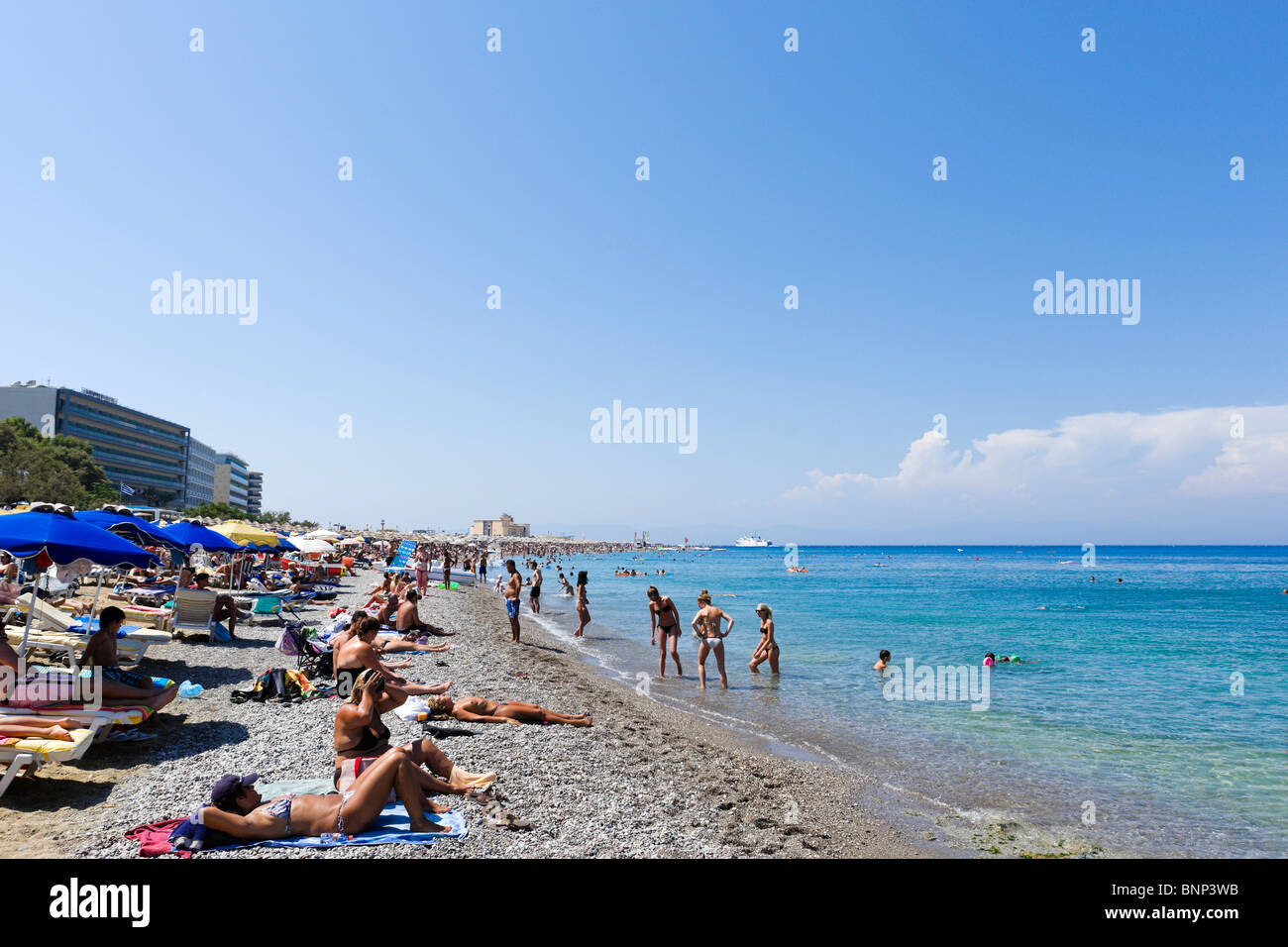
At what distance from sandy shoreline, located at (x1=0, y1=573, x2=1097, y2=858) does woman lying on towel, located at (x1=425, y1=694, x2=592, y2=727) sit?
22 centimetres

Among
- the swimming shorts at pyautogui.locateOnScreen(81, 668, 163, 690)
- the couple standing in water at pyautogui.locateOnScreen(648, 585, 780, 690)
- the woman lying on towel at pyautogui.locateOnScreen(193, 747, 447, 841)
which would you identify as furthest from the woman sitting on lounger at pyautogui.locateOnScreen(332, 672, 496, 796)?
the couple standing in water at pyautogui.locateOnScreen(648, 585, 780, 690)

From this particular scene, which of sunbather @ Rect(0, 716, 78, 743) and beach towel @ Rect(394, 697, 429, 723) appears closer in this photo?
sunbather @ Rect(0, 716, 78, 743)

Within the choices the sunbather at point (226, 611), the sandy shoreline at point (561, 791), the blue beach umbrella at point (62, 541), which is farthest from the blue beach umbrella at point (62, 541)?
the sunbather at point (226, 611)

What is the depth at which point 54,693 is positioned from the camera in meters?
6.84

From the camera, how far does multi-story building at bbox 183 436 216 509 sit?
109 m

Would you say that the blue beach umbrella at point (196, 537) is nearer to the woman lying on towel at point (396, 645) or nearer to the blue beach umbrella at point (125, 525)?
the blue beach umbrella at point (125, 525)

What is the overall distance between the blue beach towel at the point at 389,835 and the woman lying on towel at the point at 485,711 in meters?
2.92

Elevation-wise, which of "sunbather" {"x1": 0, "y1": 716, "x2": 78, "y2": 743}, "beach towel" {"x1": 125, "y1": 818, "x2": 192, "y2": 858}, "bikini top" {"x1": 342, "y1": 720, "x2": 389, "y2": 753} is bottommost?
"beach towel" {"x1": 125, "y1": 818, "x2": 192, "y2": 858}

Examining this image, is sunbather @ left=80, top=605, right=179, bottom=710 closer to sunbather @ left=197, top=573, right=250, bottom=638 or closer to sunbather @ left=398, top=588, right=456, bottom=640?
sunbather @ left=197, top=573, right=250, bottom=638

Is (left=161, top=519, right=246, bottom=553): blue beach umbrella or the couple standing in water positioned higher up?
(left=161, top=519, right=246, bottom=553): blue beach umbrella

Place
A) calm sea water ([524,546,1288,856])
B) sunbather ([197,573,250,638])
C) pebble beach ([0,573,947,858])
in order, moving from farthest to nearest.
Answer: sunbather ([197,573,250,638]) < calm sea water ([524,546,1288,856]) < pebble beach ([0,573,947,858])

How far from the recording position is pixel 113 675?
24.0 ft

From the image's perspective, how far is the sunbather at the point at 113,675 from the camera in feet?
23.6
